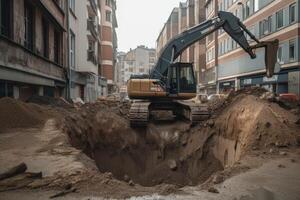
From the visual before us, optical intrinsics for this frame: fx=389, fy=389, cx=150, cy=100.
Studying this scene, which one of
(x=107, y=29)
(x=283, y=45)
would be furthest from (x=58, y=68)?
(x=107, y=29)

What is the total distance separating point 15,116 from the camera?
1247 centimetres

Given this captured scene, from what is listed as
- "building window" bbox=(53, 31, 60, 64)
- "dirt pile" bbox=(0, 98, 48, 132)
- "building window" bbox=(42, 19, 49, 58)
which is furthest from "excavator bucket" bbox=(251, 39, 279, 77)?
"building window" bbox=(53, 31, 60, 64)

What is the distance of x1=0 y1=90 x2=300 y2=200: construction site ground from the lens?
7.06 m

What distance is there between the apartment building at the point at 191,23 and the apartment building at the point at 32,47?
102 feet

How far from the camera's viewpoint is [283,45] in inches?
1315

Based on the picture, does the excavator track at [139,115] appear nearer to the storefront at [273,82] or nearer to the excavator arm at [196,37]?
the excavator arm at [196,37]

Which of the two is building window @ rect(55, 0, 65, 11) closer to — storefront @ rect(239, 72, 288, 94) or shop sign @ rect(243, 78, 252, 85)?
storefront @ rect(239, 72, 288, 94)

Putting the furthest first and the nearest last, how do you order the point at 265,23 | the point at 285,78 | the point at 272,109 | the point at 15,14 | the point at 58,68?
1. the point at 265,23
2. the point at 285,78
3. the point at 58,68
4. the point at 15,14
5. the point at 272,109

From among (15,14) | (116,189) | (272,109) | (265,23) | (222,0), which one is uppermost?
(222,0)

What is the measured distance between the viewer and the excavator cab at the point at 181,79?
680 inches

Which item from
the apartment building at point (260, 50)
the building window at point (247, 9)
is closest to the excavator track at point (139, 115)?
the apartment building at point (260, 50)

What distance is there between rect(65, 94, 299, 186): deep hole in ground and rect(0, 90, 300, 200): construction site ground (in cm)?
4

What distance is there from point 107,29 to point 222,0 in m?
17.7

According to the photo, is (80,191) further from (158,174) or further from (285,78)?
(285,78)
